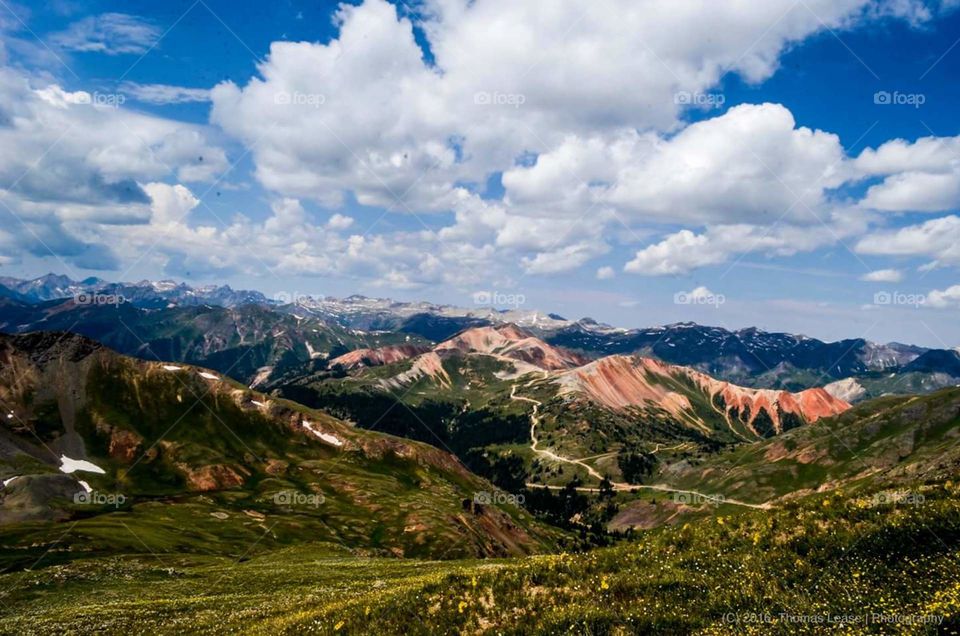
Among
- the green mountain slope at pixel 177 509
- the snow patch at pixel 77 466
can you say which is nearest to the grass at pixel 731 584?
the green mountain slope at pixel 177 509

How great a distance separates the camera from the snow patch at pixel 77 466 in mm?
175125

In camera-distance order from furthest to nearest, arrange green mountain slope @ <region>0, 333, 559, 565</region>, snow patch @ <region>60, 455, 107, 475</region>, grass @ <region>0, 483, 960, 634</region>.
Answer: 1. snow patch @ <region>60, 455, 107, 475</region>
2. green mountain slope @ <region>0, 333, 559, 565</region>
3. grass @ <region>0, 483, 960, 634</region>

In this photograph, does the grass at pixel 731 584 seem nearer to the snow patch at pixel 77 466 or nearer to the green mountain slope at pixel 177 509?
the green mountain slope at pixel 177 509

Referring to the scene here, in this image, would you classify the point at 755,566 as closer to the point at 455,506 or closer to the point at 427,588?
the point at 427,588

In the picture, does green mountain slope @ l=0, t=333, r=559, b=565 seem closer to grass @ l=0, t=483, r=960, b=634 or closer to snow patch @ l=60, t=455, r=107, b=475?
snow patch @ l=60, t=455, r=107, b=475

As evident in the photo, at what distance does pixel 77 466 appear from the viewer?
17838 centimetres

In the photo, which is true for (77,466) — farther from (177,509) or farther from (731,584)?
(731,584)

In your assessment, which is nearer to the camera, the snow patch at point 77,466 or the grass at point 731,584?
the grass at point 731,584

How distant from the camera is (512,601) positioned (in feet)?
48.1

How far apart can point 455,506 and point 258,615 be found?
172940mm

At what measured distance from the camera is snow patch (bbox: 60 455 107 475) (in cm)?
17512

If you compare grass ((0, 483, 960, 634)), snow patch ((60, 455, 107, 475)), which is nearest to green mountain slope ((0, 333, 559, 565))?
snow patch ((60, 455, 107, 475))

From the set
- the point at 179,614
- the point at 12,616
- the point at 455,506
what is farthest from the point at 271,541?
the point at 179,614

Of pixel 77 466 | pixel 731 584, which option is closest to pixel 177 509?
pixel 77 466
